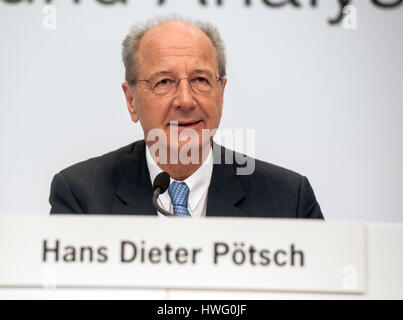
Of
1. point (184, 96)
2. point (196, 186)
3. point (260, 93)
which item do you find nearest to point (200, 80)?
point (184, 96)

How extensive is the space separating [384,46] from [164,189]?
3.38ft

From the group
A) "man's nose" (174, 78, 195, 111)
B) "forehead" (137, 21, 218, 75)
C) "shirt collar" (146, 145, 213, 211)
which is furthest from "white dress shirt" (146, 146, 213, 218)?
"forehead" (137, 21, 218, 75)

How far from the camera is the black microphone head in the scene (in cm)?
267

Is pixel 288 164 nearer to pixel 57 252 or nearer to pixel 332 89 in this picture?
pixel 332 89

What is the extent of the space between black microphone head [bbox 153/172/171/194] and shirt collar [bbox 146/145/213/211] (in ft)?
0.49

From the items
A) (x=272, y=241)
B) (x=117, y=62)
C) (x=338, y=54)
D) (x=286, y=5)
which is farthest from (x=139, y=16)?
(x=272, y=241)

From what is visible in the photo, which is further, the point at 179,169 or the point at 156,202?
the point at 179,169

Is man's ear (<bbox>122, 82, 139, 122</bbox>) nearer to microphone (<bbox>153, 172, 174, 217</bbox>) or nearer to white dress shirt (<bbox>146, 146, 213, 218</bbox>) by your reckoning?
white dress shirt (<bbox>146, 146, 213, 218</bbox>)

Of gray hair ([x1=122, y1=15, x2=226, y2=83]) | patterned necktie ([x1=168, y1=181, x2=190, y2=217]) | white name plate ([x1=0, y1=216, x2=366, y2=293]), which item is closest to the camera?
white name plate ([x1=0, y1=216, x2=366, y2=293])

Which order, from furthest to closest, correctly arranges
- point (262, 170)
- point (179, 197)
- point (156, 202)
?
point (262, 170) < point (179, 197) < point (156, 202)

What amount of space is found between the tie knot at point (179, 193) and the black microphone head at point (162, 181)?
0.12 meters

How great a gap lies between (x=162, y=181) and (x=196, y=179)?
0.71 feet

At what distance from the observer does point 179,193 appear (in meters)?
2.81

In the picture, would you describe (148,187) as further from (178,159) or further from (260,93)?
(260,93)
